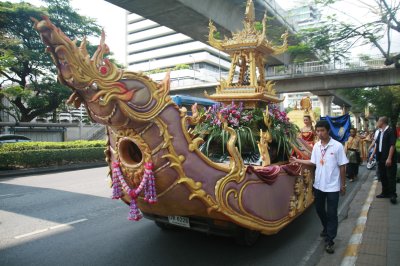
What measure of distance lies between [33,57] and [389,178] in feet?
76.4

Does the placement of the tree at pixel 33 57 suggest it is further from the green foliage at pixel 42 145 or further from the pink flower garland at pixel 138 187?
the pink flower garland at pixel 138 187

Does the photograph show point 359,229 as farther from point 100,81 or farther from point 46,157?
point 46,157

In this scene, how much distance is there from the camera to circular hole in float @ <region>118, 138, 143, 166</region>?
10.7 feet

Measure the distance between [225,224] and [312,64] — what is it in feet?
67.7

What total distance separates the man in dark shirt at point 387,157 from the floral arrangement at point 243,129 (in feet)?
7.08

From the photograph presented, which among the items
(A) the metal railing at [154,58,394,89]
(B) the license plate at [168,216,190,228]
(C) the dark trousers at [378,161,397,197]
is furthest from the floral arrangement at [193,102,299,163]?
(A) the metal railing at [154,58,394,89]

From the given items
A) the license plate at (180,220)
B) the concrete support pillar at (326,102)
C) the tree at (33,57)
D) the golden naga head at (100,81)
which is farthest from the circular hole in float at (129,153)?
the concrete support pillar at (326,102)

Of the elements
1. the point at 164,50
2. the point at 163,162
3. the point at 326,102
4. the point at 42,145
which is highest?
the point at 164,50

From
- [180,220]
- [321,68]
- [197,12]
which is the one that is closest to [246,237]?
[180,220]

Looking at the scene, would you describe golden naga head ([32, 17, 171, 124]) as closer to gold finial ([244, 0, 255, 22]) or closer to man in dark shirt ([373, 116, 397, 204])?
gold finial ([244, 0, 255, 22])

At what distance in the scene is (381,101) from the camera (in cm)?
2742

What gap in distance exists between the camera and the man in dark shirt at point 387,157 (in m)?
6.21

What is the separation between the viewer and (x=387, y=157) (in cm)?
640

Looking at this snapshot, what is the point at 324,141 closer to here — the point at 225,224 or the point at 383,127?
the point at 225,224
